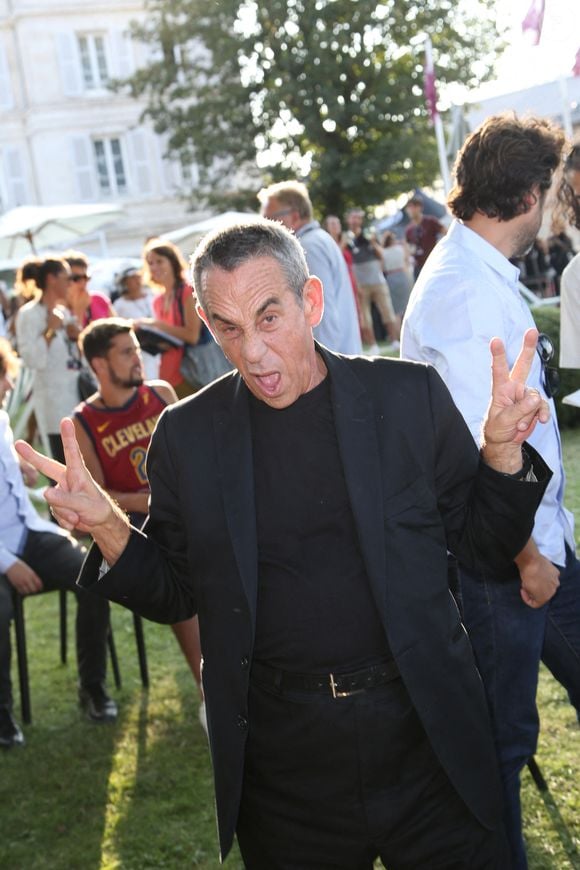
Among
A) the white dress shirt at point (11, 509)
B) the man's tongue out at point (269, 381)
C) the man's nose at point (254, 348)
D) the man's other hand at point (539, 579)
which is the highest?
the man's nose at point (254, 348)

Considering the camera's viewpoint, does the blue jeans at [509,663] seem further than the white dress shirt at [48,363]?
No

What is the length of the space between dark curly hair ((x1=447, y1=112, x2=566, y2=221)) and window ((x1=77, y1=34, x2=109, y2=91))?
148ft

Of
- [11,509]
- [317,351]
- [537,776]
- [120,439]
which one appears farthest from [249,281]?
[11,509]

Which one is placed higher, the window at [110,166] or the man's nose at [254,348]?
the window at [110,166]

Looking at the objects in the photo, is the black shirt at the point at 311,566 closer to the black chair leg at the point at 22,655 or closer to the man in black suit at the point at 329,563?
the man in black suit at the point at 329,563

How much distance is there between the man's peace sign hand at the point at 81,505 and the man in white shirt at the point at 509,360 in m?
1.07

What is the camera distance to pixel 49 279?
8.64m

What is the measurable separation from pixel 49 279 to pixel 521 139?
5.63m

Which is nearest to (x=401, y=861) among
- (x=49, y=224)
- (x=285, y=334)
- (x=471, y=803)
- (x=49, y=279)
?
(x=471, y=803)

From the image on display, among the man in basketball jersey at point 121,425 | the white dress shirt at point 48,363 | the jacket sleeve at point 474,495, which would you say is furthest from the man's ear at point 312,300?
the white dress shirt at point 48,363

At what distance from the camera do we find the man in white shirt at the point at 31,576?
5996mm

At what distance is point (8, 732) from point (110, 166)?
42532 millimetres

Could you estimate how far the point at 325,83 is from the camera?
31375 mm

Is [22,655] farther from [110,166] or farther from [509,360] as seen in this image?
[110,166]
